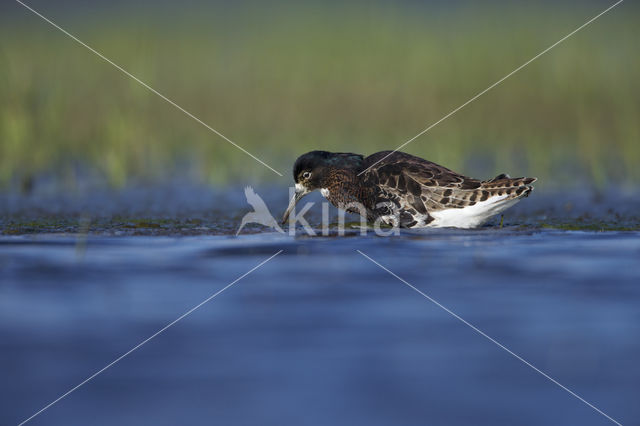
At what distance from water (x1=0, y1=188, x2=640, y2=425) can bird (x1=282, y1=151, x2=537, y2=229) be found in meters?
1.24

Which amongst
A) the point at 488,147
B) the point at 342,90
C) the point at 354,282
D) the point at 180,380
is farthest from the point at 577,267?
the point at 342,90

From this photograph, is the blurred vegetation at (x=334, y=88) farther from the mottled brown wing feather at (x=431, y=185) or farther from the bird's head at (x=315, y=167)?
the mottled brown wing feather at (x=431, y=185)

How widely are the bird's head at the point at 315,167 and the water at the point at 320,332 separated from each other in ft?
8.27

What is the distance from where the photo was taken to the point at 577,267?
877 centimetres

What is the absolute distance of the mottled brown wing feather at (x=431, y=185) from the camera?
37.3 ft

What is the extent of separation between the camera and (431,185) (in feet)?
39.1

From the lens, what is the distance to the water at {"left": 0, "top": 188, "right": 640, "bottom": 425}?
5090 mm

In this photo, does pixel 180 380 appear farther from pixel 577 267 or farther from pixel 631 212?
pixel 631 212
